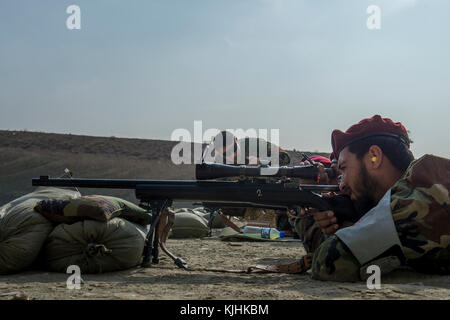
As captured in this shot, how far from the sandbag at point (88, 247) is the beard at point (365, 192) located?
188 cm

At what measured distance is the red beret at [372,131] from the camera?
3.57 meters

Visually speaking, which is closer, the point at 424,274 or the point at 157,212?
the point at 424,274

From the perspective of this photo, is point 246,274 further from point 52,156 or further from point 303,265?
point 52,156

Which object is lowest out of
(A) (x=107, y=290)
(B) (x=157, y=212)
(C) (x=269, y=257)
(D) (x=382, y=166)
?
(C) (x=269, y=257)

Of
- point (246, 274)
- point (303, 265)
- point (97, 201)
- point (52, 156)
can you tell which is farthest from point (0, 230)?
point (52, 156)

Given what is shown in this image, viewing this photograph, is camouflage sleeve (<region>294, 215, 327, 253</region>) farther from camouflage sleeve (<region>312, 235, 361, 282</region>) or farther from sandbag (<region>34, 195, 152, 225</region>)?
sandbag (<region>34, 195, 152, 225</region>)

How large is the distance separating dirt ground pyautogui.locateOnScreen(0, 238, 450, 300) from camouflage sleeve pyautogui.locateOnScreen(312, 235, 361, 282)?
0.20 ft

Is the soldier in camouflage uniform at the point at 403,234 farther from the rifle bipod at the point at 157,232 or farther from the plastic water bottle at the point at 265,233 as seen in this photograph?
the plastic water bottle at the point at 265,233

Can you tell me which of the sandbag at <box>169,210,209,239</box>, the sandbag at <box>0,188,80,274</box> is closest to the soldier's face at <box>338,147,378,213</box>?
the sandbag at <box>0,188,80,274</box>

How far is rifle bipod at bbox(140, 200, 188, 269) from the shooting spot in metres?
4.19

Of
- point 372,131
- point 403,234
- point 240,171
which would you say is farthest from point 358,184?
point 240,171

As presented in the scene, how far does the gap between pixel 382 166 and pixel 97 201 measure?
2.27m

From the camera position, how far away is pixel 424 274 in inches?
118

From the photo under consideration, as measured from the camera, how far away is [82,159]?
31.1 metres
